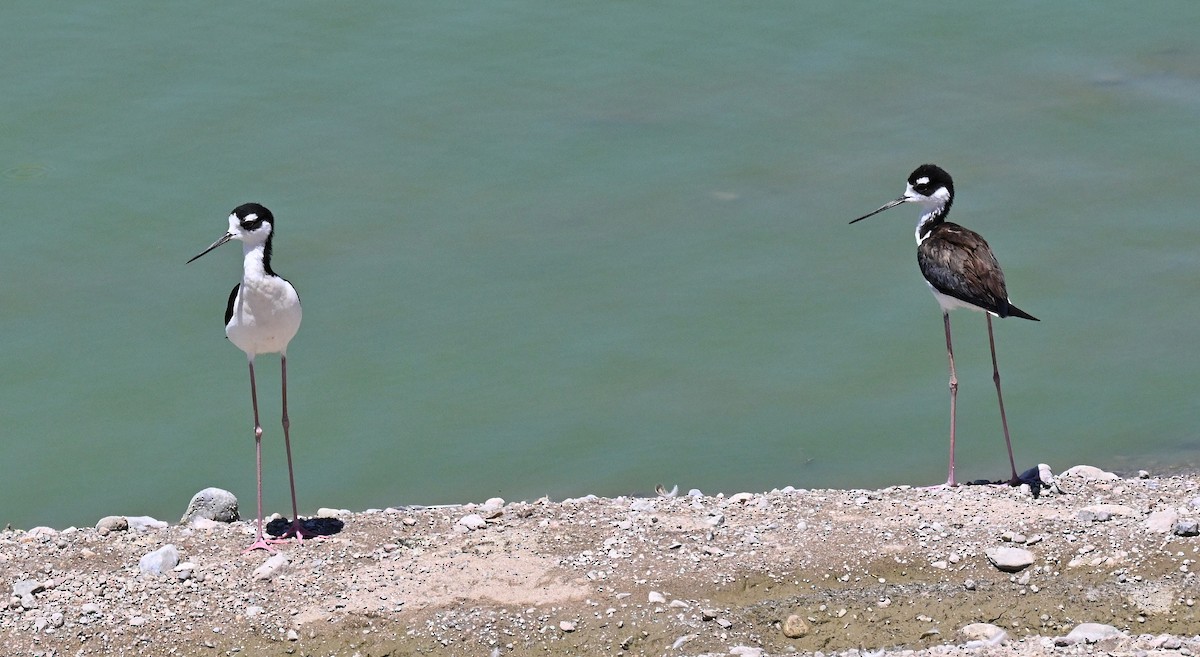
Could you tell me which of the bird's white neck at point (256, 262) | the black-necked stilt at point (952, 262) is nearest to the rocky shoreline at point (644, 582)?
the black-necked stilt at point (952, 262)

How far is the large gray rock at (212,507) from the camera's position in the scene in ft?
35.2

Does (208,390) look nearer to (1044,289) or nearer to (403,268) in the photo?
(403,268)

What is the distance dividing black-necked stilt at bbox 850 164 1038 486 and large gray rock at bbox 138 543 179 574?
14.8ft

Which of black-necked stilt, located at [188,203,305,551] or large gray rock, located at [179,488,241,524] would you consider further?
large gray rock, located at [179,488,241,524]

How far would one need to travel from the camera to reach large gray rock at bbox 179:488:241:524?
35.2 ft

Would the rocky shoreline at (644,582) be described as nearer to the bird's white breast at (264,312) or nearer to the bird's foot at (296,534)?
the bird's foot at (296,534)

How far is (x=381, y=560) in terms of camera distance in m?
9.33

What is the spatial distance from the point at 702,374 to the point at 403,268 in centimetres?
275

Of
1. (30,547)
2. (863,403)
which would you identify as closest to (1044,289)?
(863,403)

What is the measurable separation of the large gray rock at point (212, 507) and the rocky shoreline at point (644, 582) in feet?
2.24

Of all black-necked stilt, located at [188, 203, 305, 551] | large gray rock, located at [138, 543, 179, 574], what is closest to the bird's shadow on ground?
black-necked stilt, located at [188, 203, 305, 551]

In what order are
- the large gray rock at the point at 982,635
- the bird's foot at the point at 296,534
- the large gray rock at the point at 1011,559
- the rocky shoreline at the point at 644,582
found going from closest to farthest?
the large gray rock at the point at 982,635 → the rocky shoreline at the point at 644,582 → the large gray rock at the point at 1011,559 → the bird's foot at the point at 296,534

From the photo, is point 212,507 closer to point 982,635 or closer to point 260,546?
point 260,546

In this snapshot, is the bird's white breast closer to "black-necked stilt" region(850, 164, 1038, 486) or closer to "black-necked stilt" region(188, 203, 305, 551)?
Answer: "black-necked stilt" region(188, 203, 305, 551)
